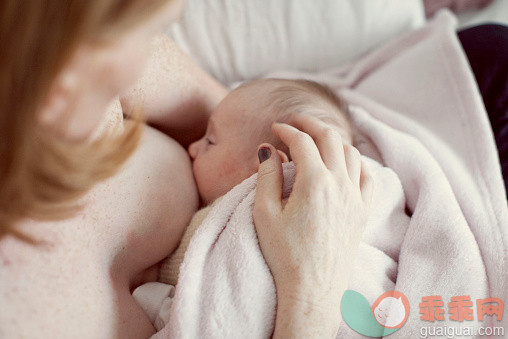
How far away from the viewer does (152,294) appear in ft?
2.37

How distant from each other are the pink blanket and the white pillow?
0.72 feet

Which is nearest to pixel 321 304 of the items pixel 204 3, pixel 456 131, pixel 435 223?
pixel 435 223

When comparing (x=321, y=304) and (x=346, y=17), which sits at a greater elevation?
(x=346, y=17)

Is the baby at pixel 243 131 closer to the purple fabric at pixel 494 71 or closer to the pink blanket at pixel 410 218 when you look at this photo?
the pink blanket at pixel 410 218

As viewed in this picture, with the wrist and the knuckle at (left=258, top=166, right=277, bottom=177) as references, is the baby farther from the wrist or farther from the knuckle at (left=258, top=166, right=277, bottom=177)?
the wrist

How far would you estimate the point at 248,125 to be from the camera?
825 millimetres

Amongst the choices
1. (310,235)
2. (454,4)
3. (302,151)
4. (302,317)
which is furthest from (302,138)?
(454,4)

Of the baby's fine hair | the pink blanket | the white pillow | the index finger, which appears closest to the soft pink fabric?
the white pillow

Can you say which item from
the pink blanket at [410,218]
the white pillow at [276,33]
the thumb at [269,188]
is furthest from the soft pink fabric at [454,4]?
the thumb at [269,188]

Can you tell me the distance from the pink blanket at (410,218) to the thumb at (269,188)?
0.03 m

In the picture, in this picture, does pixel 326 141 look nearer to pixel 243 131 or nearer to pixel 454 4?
pixel 243 131

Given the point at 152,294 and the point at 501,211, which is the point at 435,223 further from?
the point at 152,294

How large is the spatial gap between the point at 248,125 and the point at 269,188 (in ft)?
0.70

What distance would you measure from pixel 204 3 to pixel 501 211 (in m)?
0.97
